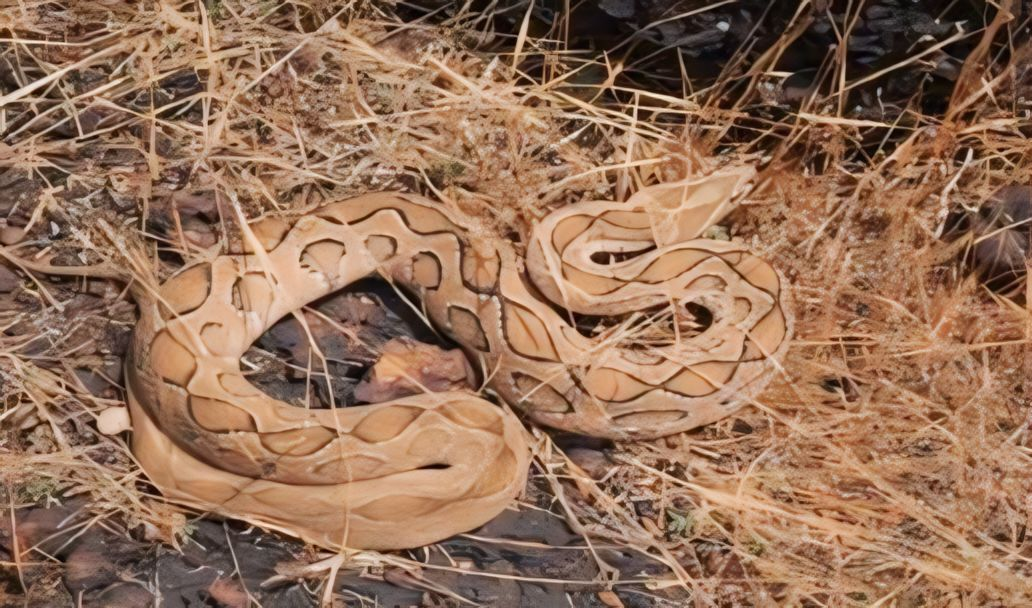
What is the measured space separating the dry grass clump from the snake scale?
22 centimetres

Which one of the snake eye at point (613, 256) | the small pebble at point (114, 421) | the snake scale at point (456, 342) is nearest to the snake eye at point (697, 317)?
the snake scale at point (456, 342)

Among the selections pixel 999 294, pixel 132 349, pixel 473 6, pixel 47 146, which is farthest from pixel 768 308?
pixel 47 146

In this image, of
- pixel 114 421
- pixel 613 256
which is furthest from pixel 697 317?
pixel 114 421

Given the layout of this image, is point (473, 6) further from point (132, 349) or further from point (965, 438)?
point (965, 438)

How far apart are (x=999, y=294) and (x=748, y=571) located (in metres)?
2.00

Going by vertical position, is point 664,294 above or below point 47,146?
below

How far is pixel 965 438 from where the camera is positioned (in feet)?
15.3

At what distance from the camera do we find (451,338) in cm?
469

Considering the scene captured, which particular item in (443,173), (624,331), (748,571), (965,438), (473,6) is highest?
(473,6)

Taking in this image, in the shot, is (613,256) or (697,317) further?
(613,256)

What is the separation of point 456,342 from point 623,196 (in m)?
1.18

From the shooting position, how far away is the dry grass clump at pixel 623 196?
4.39 meters

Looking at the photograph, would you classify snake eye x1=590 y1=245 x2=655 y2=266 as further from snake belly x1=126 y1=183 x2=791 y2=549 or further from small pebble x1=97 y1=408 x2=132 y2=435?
small pebble x1=97 y1=408 x2=132 y2=435

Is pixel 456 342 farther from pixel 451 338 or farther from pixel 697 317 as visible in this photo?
pixel 697 317
